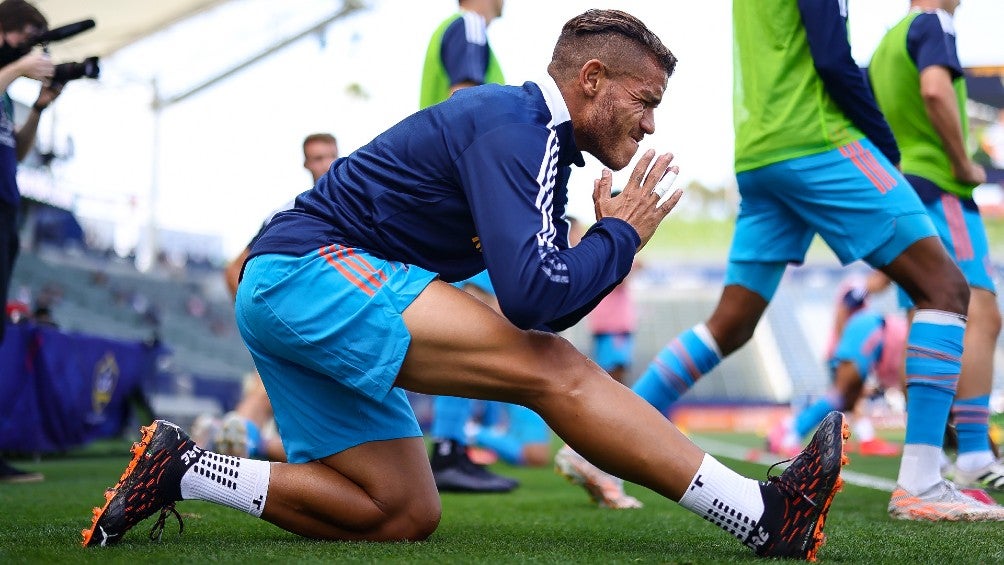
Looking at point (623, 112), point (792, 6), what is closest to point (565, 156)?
point (623, 112)

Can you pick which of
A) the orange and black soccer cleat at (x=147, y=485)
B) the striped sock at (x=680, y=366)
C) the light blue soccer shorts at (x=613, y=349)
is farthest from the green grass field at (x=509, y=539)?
the light blue soccer shorts at (x=613, y=349)

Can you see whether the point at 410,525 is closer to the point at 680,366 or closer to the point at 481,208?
the point at 481,208

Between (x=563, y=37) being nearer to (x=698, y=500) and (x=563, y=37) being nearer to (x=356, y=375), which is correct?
(x=356, y=375)

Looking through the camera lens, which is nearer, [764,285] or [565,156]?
[565,156]

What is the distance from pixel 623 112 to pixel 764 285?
60.7 inches

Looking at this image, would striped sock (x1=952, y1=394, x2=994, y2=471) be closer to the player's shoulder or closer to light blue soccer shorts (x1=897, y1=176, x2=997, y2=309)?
light blue soccer shorts (x1=897, y1=176, x2=997, y2=309)

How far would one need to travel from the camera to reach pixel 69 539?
2.62 metres

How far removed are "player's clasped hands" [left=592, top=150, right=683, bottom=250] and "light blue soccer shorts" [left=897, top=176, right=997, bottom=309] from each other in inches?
80.1

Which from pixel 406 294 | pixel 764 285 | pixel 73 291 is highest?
pixel 406 294

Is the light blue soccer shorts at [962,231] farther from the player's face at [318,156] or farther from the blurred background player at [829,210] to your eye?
the player's face at [318,156]

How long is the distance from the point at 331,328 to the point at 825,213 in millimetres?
1863

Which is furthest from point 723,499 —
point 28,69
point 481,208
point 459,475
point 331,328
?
point 28,69

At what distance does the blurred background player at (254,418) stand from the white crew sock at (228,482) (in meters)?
2.25

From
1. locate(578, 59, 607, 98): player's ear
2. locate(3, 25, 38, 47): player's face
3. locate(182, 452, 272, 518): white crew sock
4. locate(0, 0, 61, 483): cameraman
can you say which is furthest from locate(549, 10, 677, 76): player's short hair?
locate(3, 25, 38, 47): player's face
